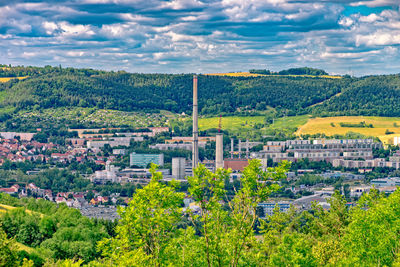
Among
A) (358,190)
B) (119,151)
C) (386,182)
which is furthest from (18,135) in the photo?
(386,182)

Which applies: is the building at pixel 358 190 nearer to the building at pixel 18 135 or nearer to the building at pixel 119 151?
the building at pixel 119 151

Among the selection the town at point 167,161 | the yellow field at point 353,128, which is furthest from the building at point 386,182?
the yellow field at point 353,128

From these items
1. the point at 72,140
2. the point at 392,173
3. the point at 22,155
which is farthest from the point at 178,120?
the point at 392,173

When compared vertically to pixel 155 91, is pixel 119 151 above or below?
below

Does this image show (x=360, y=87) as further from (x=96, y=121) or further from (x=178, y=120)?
(x=96, y=121)

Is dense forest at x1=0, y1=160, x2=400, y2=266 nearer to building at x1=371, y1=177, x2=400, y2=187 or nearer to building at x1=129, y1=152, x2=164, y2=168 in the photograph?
building at x1=371, y1=177, x2=400, y2=187

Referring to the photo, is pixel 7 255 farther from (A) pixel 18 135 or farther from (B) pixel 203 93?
(B) pixel 203 93
